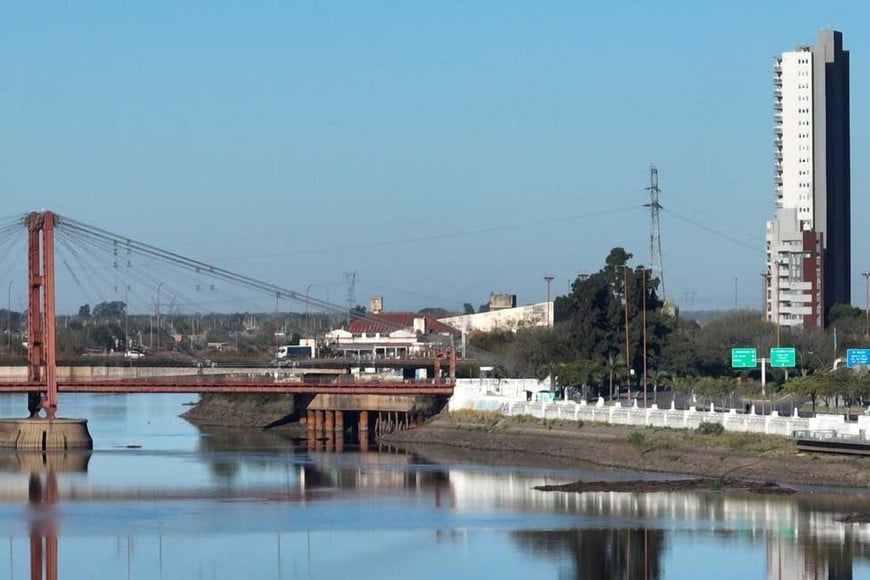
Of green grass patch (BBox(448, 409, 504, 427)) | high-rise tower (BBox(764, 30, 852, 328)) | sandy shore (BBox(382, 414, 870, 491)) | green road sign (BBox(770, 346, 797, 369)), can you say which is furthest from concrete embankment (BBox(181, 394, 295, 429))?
high-rise tower (BBox(764, 30, 852, 328))

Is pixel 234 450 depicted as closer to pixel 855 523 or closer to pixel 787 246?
pixel 855 523

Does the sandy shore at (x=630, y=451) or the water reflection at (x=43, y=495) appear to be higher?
the sandy shore at (x=630, y=451)

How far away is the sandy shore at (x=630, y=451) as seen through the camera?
6234 centimetres

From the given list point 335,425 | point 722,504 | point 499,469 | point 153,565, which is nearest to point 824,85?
point 335,425

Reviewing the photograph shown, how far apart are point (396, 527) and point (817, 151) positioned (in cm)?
12059

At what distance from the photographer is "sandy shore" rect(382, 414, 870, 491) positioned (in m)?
62.3

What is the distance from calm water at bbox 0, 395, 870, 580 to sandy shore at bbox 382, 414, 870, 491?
2436 millimetres

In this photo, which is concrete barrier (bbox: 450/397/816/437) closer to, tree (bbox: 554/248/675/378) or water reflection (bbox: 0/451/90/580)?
tree (bbox: 554/248/675/378)

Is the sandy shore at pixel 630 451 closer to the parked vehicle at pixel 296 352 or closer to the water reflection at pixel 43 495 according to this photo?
the water reflection at pixel 43 495

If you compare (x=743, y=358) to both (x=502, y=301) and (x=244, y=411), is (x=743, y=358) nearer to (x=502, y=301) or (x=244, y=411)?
(x=244, y=411)

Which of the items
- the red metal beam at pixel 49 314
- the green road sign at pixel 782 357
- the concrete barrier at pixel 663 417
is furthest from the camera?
the green road sign at pixel 782 357

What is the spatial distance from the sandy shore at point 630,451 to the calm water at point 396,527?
95.9 inches

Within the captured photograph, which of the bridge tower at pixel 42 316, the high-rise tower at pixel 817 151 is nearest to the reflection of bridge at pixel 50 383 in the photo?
the bridge tower at pixel 42 316

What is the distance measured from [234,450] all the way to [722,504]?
35.4m
